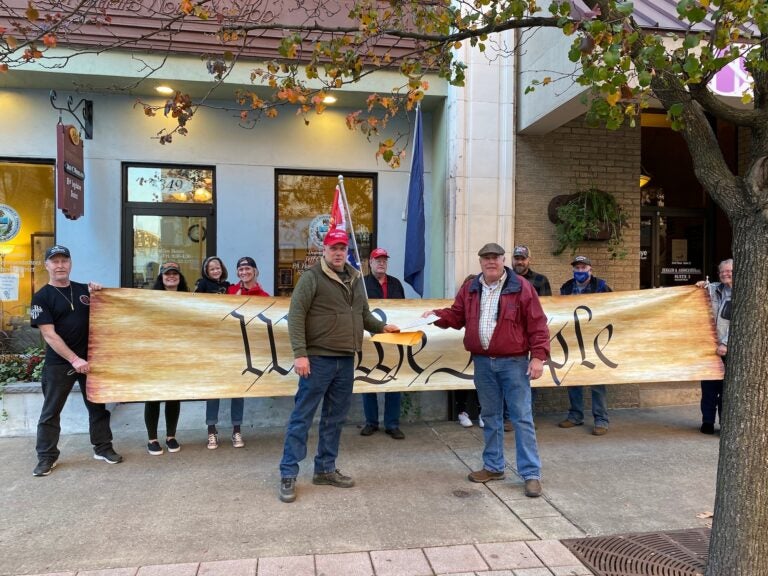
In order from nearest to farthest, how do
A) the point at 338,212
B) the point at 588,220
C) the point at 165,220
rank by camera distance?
the point at 338,212, the point at 588,220, the point at 165,220

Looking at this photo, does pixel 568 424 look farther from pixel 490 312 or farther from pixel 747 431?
pixel 747 431

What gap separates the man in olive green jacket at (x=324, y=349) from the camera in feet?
13.6

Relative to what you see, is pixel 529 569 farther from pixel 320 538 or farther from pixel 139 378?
pixel 139 378

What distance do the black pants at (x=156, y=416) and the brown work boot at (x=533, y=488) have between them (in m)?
3.31

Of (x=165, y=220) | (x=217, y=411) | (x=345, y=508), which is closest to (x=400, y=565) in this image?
(x=345, y=508)

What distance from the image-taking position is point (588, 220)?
23.0 ft

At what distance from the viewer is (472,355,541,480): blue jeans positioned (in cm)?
437

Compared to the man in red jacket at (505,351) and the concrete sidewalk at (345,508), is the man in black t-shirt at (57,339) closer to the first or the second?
the concrete sidewalk at (345,508)

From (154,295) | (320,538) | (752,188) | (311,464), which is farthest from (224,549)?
(752,188)

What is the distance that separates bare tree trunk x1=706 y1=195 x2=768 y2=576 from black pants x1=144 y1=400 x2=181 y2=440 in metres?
4.49

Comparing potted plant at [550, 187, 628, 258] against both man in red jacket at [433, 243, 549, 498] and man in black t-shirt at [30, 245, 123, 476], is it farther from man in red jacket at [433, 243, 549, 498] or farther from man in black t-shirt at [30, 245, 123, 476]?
man in black t-shirt at [30, 245, 123, 476]

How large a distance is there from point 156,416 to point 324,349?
214 cm

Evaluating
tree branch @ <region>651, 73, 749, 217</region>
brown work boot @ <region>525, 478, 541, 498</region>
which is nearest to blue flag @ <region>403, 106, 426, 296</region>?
brown work boot @ <region>525, 478, 541, 498</region>

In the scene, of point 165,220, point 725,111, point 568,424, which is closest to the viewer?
point 725,111
